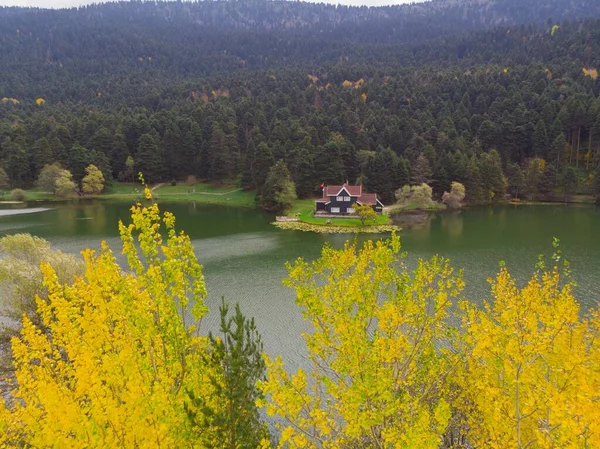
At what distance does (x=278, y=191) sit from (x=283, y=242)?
66.7 ft

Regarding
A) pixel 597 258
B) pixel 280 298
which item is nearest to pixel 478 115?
pixel 597 258

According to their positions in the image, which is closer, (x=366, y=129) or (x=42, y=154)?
(x=42, y=154)

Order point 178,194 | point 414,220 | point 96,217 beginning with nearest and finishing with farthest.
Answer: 1. point 414,220
2. point 96,217
3. point 178,194

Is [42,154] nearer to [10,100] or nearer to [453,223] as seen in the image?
[10,100]

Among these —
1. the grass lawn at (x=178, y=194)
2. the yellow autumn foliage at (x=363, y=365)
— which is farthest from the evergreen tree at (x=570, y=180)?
the yellow autumn foliage at (x=363, y=365)

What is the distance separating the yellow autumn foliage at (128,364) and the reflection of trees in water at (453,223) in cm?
4611

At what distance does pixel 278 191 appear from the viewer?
6731cm

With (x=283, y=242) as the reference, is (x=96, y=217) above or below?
above

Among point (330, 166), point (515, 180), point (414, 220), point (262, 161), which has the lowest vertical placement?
point (414, 220)

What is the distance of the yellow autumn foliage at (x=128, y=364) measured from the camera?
704cm

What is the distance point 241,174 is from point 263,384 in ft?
259

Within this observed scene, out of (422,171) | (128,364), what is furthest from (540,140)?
(128,364)

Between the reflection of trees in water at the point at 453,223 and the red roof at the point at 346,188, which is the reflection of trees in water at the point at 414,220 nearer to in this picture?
the reflection of trees in water at the point at 453,223

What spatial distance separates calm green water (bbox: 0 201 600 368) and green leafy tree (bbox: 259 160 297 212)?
11.0 feet
